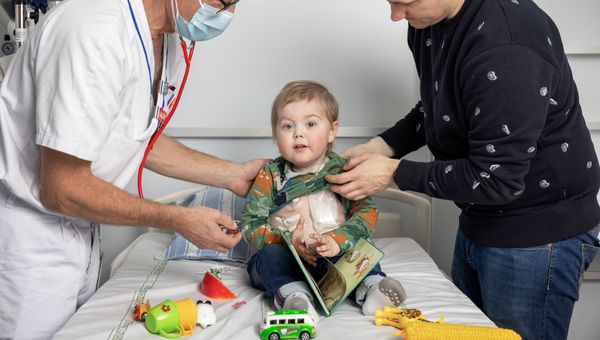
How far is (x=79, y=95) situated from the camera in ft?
4.79

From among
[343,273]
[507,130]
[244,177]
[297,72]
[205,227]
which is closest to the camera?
[507,130]

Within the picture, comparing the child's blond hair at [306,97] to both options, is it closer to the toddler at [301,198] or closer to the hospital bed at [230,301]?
the toddler at [301,198]

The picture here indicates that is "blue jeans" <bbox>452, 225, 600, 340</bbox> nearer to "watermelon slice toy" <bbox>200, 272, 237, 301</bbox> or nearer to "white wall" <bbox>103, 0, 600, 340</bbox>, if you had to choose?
"watermelon slice toy" <bbox>200, 272, 237, 301</bbox>

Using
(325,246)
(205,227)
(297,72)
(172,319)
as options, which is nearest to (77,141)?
(205,227)

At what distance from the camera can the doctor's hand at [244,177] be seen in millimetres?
2242

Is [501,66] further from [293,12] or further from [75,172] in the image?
[293,12]

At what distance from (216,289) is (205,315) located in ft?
0.67

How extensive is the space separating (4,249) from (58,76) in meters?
0.50

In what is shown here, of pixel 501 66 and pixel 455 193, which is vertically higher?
pixel 501 66

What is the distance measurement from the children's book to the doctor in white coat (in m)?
0.28

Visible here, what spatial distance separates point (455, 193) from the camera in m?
1.69


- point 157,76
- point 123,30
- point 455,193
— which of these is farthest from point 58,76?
point 455,193

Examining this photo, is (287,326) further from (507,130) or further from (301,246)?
(507,130)

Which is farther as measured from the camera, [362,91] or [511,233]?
[362,91]
